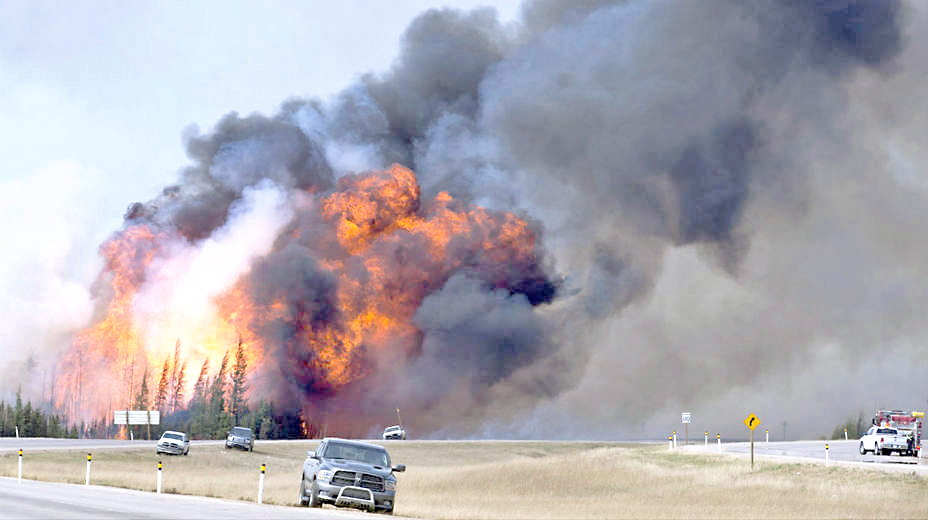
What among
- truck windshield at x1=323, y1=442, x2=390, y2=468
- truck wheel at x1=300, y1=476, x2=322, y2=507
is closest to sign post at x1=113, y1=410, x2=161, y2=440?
truck wheel at x1=300, y1=476, x2=322, y2=507

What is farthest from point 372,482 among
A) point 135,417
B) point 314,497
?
point 135,417

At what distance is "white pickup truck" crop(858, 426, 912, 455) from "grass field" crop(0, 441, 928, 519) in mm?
9583

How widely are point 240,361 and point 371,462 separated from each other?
9501cm

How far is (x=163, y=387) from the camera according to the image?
128m

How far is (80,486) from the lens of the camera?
1753 inches

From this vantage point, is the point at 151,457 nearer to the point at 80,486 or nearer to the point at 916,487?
the point at 80,486

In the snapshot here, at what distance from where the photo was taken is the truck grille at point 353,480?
3472 cm

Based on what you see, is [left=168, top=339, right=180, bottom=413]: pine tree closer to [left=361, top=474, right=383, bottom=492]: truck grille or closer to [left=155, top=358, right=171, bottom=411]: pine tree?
[left=155, top=358, right=171, bottom=411]: pine tree

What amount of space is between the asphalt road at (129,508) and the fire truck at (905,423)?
160ft

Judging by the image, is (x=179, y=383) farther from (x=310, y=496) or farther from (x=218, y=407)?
(x=310, y=496)

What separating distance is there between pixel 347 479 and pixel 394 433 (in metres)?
97.6

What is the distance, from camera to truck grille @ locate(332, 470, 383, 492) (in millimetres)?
34719

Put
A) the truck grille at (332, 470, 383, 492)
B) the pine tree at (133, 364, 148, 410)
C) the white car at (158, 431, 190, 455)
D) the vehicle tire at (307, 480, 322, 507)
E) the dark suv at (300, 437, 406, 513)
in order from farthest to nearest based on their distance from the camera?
the pine tree at (133, 364, 148, 410) → the white car at (158, 431, 190, 455) → the vehicle tire at (307, 480, 322, 507) → the truck grille at (332, 470, 383, 492) → the dark suv at (300, 437, 406, 513)

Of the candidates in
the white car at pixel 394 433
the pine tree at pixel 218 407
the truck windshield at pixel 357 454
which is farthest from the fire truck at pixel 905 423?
the pine tree at pixel 218 407
